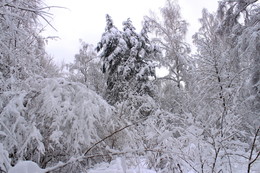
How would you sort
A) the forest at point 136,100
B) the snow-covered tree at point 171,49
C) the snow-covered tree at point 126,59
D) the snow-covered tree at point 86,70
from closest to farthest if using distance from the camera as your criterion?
the forest at point 136,100 → the snow-covered tree at point 126,59 → the snow-covered tree at point 171,49 → the snow-covered tree at point 86,70

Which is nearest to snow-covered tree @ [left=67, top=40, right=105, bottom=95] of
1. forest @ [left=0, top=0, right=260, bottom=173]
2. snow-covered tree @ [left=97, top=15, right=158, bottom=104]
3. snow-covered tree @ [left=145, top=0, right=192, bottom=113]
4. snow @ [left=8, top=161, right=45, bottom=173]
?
forest @ [left=0, top=0, right=260, bottom=173]

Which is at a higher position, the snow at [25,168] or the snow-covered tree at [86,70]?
the snow-covered tree at [86,70]

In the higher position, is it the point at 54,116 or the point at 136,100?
the point at 136,100

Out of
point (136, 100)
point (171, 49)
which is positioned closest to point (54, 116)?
point (136, 100)

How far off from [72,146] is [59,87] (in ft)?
2.19

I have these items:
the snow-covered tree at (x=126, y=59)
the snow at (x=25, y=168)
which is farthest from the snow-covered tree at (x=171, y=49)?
the snow at (x=25, y=168)

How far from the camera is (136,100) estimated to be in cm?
881

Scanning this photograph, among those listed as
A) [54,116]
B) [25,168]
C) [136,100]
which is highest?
[136,100]

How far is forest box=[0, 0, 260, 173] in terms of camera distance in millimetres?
1963

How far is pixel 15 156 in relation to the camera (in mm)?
2041

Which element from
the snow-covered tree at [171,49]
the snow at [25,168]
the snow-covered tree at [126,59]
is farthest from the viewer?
the snow-covered tree at [171,49]

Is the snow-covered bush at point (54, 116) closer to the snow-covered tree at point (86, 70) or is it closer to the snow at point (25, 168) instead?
the snow at point (25, 168)

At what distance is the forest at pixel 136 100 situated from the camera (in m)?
1.96

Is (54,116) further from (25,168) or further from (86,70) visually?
(86,70)
